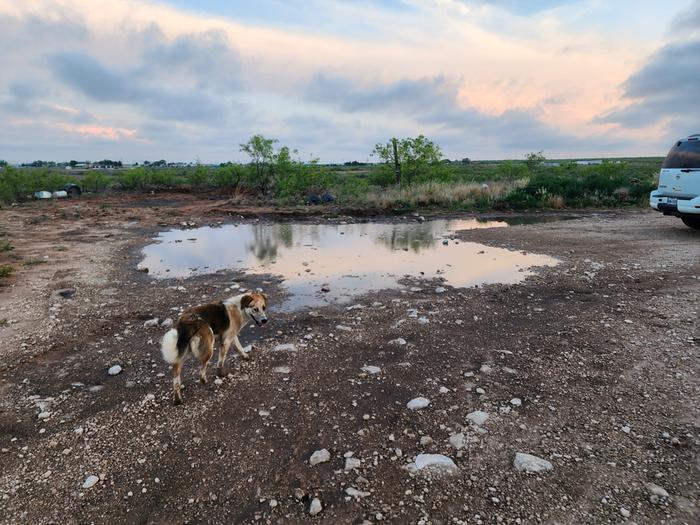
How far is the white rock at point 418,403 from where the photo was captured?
11.6ft

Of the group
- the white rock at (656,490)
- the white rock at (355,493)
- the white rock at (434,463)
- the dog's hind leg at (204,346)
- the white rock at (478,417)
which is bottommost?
the white rock at (355,493)

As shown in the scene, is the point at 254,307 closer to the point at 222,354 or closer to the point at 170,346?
the point at 222,354

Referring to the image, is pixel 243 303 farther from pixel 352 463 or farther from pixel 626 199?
pixel 626 199

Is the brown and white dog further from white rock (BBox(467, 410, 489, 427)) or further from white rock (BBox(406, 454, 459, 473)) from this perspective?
white rock (BBox(467, 410, 489, 427))

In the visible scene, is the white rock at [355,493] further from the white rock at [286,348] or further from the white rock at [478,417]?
the white rock at [286,348]

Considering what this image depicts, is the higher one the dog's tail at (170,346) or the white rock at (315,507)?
the dog's tail at (170,346)

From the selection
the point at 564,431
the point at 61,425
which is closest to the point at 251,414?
the point at 61,425

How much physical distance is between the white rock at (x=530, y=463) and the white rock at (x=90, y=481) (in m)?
2.89

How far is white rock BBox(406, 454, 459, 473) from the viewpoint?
9.26ft

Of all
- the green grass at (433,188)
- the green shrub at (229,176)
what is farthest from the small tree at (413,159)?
the green shrub at (229,176)

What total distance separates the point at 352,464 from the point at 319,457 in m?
0.25

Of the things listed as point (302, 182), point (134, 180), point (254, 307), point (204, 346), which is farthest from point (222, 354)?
point (134, 180)

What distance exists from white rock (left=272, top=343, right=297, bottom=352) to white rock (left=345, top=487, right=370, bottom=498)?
2191 millimetres

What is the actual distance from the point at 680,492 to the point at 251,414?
308cm
